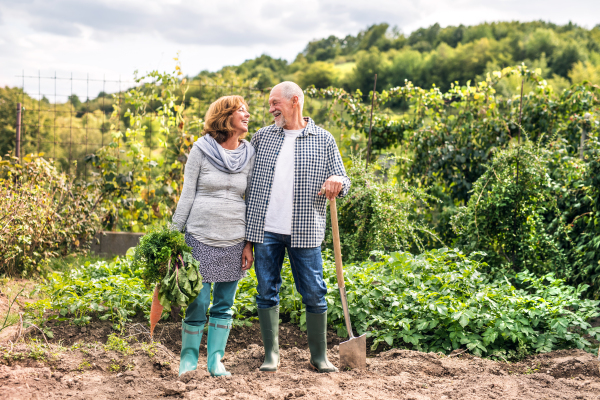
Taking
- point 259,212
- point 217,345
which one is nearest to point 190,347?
point 217,345

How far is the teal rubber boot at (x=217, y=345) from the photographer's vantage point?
235 cm

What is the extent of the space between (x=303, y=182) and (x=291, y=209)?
0.50 ft

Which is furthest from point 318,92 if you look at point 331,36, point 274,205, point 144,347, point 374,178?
point 331,36

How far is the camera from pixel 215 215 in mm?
2320

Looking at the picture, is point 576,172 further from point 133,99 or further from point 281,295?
point 133,99

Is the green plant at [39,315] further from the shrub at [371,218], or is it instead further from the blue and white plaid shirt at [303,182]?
the shrub at [371,218]

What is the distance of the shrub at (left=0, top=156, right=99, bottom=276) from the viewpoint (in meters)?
4.07

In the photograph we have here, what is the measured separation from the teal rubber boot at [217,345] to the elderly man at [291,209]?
0.68 feet

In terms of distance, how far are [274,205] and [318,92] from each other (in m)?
3.37

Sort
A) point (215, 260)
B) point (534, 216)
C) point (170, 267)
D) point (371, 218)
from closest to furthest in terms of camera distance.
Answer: point (170, 267), point (215, 260), point (534, 216), point (371, 218)

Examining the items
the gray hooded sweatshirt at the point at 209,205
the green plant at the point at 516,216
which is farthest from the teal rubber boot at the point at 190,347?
the green plant at the point at 516,216

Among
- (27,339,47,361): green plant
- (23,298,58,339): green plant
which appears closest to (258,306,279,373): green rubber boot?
(27,339,47,361): green plant

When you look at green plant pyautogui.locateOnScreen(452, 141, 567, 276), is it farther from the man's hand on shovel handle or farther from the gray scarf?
the gray scarf

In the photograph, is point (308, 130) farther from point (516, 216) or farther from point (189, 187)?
point (516, 216)
